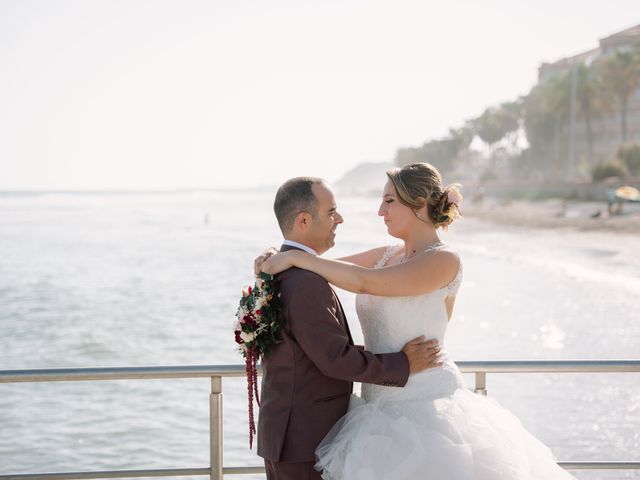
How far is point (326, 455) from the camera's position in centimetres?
306

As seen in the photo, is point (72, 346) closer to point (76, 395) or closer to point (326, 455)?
point (76, 395)

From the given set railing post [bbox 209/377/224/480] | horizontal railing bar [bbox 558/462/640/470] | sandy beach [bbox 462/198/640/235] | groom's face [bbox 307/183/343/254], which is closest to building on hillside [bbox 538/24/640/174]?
sandy beach [bbox 462/198/640/235]

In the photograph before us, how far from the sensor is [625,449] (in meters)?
9.78

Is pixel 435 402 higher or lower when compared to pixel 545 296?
higher

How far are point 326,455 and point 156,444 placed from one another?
828 centimetres

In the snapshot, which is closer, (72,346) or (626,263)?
(72,346)

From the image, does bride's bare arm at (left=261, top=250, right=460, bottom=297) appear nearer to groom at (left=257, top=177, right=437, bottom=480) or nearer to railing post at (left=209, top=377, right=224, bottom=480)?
groom at (left=257, top=177, right=437, bottom=480)

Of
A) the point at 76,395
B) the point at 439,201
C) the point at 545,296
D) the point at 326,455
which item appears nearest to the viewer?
the point at 326,455

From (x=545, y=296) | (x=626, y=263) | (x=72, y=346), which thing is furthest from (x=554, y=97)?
(x=72, y=346)

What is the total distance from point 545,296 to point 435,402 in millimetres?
21544

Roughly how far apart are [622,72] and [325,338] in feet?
240

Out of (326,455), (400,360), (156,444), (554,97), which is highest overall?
(554,97)

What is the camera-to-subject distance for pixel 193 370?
11.6 feet

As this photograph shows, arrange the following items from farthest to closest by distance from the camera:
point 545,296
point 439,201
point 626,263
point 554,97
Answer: point 554,97, point 626,263, point 545,296, point 439,201
